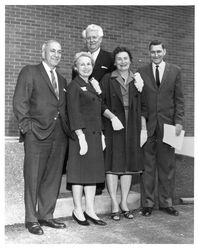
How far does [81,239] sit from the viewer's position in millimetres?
3529

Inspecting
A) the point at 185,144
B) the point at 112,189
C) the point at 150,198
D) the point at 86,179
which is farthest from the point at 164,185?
the point at 185,144

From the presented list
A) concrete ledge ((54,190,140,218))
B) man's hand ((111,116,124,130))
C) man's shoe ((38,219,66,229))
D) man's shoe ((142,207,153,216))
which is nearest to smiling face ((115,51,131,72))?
man's hand ((111,116,124,130))

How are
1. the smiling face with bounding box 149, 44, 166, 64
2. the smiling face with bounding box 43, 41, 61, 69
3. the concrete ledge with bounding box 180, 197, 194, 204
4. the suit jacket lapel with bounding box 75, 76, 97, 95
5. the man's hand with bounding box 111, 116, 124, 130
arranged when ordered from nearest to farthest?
the smiling face with bounding box 43, 41, 61, 69
the suit jacket lapel with bounding box 75, 76, 97, 95
the man's hand with bounding box 111, 116, 124, 130
the smiling face with bounding box 149, 44, 166, 64
the concrete ledge with bounding box 180, 197, 194, 204

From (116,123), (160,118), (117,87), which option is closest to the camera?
(116,123)

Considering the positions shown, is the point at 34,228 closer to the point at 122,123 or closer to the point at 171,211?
the point at 122,123

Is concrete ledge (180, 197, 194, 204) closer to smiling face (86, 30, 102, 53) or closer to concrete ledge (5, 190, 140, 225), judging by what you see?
concrete ledge (5, 190, 140, 225)

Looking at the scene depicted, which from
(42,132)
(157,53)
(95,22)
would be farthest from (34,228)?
(95,22)

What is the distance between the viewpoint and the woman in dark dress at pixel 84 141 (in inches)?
150

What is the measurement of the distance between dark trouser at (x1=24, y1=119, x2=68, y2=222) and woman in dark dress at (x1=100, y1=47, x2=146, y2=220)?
0.58m

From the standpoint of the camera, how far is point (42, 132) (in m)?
3.69

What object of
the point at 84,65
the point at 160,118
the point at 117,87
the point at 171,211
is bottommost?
the point at 171,211

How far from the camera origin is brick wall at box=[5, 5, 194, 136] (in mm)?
6809

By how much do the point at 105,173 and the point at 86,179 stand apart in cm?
41

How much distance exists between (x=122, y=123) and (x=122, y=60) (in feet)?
2.33
